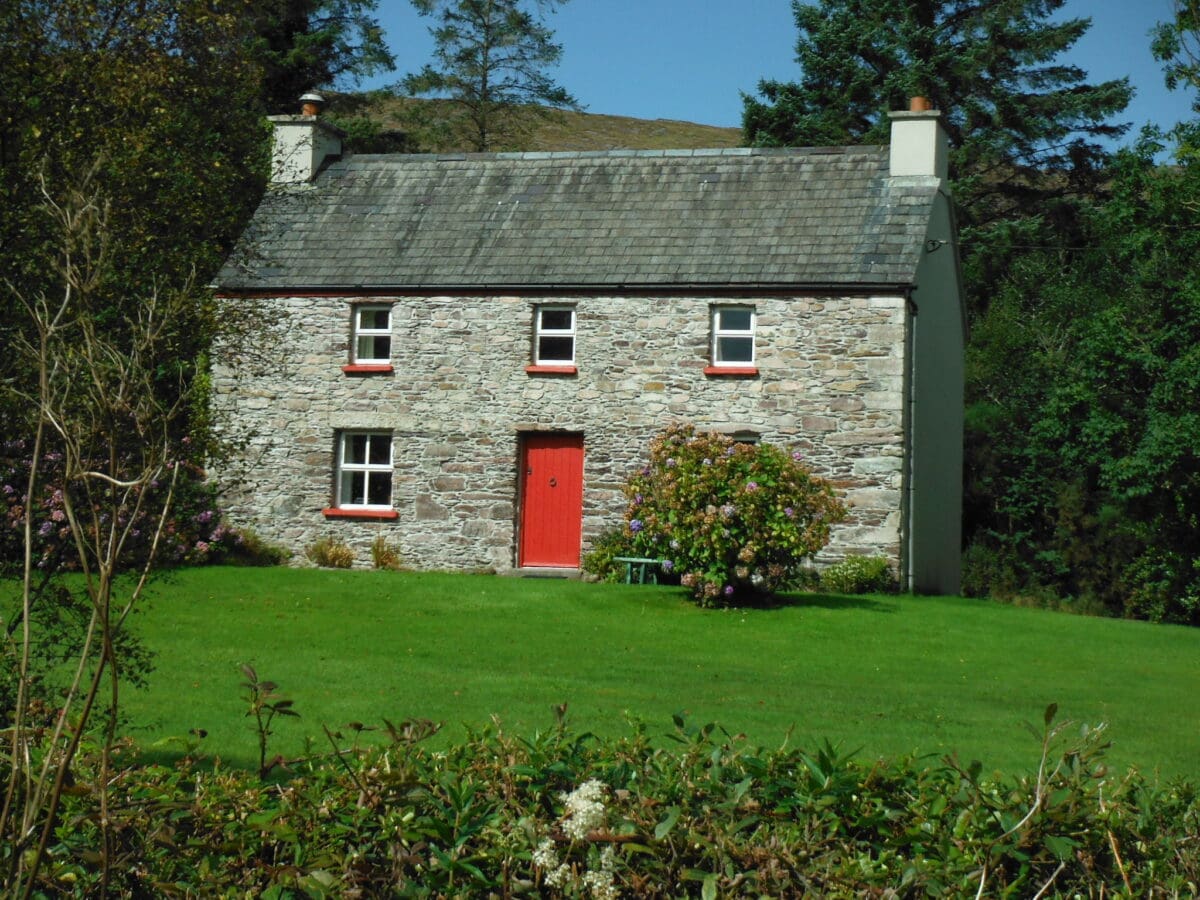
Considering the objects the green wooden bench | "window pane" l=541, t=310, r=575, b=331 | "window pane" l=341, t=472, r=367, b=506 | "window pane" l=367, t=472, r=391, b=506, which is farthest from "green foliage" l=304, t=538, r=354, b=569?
"window pane" l=541, t=310, r=575, b=331

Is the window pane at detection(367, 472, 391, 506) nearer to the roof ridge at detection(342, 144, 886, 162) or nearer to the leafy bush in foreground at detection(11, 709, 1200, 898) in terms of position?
the roof ridge at detection(342, 144, 886, 162)

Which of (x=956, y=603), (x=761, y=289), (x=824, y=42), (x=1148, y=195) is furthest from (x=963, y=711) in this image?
(x=824, y=42)

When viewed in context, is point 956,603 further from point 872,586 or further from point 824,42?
point 824,42

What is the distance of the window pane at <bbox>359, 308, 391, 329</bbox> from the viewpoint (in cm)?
2486

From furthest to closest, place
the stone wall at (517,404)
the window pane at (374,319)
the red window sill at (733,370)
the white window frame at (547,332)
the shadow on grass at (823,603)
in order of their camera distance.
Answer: the window pane at (374,319) → the white window frame at (547,332) → the red window sill at (733,370) → the stone wall at (517,404) → the shadow on grass at (823,603)

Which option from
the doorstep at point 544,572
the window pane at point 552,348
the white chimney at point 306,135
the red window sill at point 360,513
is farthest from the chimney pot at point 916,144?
the white chimney at point 306,135

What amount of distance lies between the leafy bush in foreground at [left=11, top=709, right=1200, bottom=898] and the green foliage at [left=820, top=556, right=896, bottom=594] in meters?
17.2

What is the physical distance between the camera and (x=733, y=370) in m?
22.8

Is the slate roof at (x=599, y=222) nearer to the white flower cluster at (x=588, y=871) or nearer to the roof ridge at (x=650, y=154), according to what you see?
the roof ridge at (x=650, y=154)

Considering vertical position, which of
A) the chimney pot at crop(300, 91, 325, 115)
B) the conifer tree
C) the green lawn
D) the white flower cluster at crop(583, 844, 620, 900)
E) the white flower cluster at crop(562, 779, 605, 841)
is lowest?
the green lawn

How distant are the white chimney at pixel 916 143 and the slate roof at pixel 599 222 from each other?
0.32 m

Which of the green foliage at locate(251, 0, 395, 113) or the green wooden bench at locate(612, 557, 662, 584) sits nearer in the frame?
the green wooden bench at locate(612, 557, 662, 584)

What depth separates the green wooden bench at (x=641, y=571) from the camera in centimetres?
2180

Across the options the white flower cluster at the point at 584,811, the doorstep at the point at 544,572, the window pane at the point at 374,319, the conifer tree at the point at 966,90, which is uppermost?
the conifer tree at the point at 966,90
